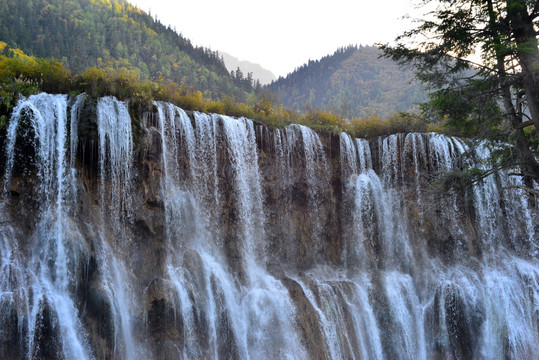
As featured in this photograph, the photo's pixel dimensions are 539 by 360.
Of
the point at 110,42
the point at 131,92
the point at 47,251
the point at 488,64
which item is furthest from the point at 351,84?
the point at 47,251

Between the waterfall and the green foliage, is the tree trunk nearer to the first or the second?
the green foliage

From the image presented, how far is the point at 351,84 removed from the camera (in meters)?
92.2

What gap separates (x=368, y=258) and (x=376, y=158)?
5.01 m

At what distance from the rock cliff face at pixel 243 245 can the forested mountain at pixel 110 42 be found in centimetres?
3363

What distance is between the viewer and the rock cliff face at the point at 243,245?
1195 centimetres

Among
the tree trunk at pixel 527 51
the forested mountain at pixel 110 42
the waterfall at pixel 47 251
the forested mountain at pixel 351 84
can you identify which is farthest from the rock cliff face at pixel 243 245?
the forested mountain at pixel 351 84

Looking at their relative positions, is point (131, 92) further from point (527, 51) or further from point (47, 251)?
point (527, 51)

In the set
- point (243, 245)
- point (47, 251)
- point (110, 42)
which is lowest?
point (47, 251)

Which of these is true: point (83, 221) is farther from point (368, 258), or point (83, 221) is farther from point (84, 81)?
point (368, 258)

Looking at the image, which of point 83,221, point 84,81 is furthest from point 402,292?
point 84,81

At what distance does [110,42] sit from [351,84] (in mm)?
50801

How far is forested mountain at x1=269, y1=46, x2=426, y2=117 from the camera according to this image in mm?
78250

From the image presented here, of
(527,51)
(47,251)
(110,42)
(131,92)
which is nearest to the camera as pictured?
(527,51)

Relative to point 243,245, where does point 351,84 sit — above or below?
above
